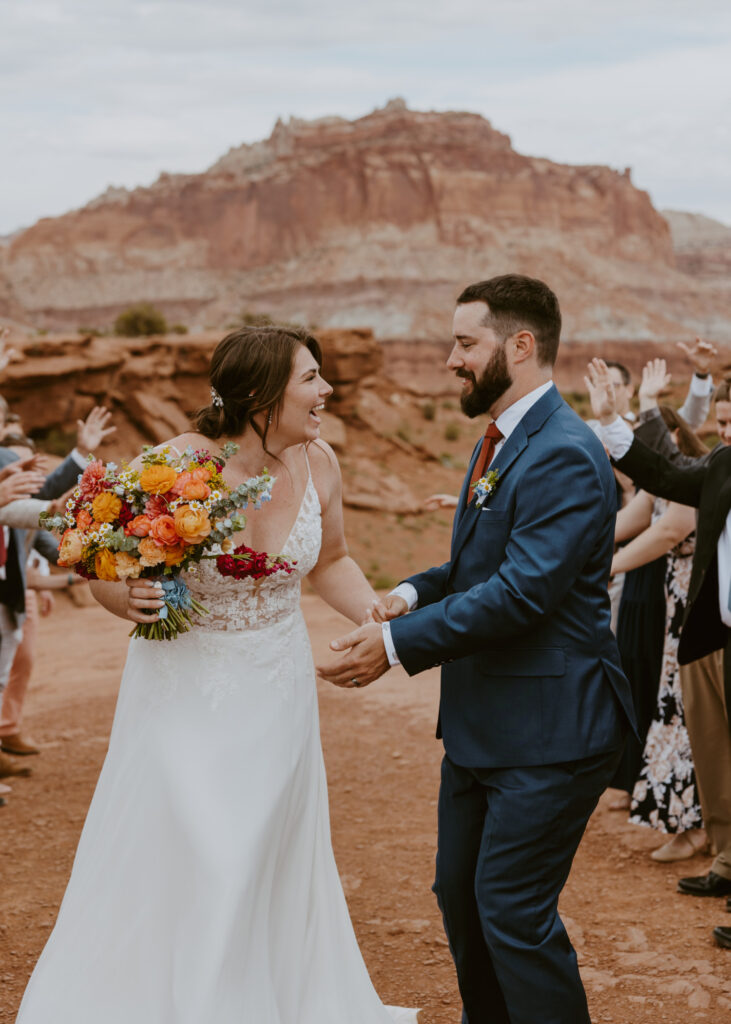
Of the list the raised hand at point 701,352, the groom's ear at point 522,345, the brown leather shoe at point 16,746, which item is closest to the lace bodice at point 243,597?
the groom's ear at point 522,345

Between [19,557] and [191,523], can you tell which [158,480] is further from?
[19,557]

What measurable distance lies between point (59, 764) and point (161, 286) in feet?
374

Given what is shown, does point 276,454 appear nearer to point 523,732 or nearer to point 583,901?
point 523,732

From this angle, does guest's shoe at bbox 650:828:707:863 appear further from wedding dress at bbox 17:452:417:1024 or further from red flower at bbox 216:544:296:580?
red flower at bbox 216:544:296:580

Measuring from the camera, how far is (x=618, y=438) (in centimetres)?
502

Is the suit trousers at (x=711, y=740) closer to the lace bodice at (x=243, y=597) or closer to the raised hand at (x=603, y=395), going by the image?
the raised hand at (x=603, y=395)

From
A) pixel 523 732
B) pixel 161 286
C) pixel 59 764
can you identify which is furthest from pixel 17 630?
pixel 161 286

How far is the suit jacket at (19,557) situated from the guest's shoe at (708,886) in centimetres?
444

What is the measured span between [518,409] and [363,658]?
937mm

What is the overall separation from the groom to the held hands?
0.55 metres

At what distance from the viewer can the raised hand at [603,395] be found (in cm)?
493

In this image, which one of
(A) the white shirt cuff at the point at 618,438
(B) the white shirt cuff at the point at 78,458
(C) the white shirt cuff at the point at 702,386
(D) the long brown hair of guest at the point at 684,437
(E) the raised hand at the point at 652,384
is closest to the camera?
(A) the white shirt cuff at the point at 618,438

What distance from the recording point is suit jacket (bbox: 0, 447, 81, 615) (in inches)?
284

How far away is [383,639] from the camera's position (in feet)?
11.0
